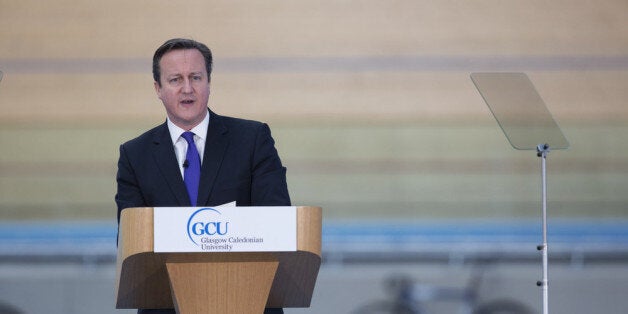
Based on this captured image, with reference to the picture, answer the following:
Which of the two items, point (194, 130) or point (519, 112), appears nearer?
point (194, 130)

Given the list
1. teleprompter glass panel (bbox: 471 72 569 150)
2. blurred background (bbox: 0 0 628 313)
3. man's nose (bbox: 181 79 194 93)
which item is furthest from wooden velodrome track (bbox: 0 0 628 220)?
man's nose (bbox: 181 79 194 93)

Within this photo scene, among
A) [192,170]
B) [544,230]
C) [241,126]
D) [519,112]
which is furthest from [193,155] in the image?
[519,112]

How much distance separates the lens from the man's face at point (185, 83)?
116 inches

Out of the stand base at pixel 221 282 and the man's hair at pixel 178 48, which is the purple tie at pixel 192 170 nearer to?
the man's hair at pixel 178 48

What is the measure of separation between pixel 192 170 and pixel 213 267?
20.7 inches

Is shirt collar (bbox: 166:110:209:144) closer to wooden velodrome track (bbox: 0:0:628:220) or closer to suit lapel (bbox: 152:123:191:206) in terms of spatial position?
suit lapel (bbox: 152:123:191:206)

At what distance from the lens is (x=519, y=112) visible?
4.83m

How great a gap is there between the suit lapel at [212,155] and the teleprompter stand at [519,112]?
6.73ft

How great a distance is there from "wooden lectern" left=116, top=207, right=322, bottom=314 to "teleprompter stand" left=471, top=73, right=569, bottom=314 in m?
2.47

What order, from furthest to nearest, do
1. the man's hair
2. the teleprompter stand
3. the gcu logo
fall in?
the teleprompter stand < the man's hair < the gcu logo

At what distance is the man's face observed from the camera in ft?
9.70

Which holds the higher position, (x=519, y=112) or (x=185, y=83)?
(x=519, y=112)

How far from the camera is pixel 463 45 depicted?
17.4ft

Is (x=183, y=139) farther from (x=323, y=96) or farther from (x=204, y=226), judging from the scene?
(x=323, y=96)
